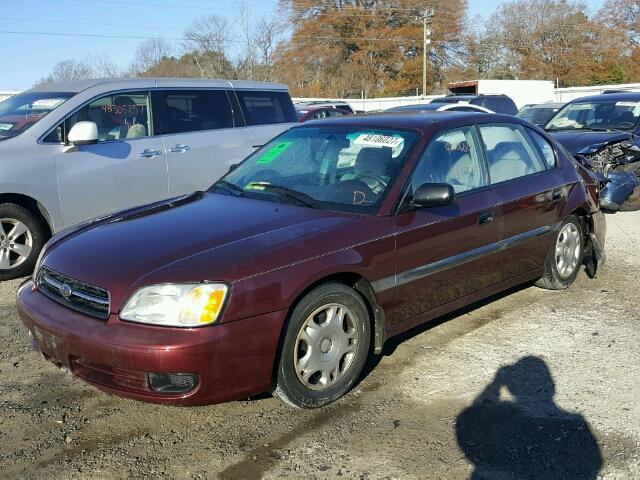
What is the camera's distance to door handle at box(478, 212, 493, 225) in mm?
4395

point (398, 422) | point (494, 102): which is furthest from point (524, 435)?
point (494, 102)

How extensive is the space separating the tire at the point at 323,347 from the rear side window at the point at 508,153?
1.73 m

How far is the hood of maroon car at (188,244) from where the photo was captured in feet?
10.3

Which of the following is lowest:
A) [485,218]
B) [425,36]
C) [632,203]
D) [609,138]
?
[632,203]

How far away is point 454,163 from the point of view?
14.5 ft

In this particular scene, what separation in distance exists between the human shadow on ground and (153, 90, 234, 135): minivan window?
4.68m

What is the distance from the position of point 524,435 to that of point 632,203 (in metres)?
7.04

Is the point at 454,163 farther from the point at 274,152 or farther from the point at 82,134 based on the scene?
the point at 82,134

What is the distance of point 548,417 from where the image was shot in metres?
3.44

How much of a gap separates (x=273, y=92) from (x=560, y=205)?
4270mm

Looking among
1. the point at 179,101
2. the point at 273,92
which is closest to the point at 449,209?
the point at 179,101

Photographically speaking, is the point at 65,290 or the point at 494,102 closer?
the point at 65,290

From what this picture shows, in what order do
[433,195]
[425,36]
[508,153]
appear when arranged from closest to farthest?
[433,195], [508,153], [425,36]

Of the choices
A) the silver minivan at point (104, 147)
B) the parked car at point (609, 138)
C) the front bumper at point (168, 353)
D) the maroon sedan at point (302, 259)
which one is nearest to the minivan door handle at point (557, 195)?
the maroon sedan at point (302, 259)
